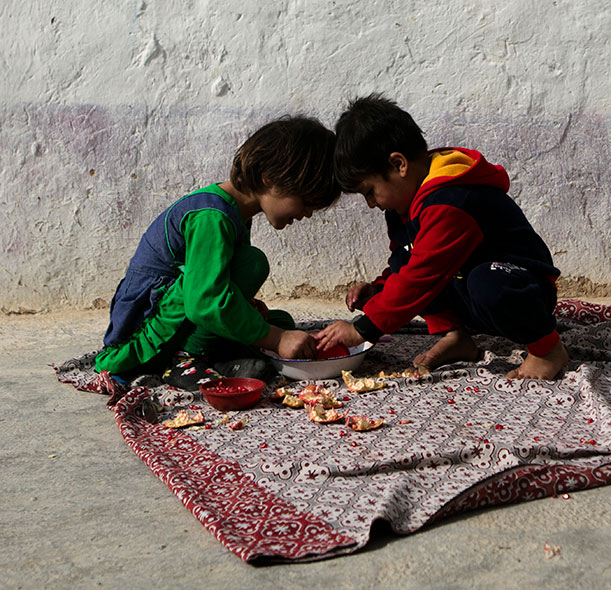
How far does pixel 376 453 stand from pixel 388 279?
2.79 feet

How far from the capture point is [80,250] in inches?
162

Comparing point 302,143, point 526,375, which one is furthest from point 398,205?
point 526,375

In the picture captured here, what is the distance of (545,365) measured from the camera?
8.76ft

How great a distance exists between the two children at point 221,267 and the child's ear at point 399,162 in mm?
232

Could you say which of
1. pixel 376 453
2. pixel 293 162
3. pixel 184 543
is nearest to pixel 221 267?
pixel 293 162

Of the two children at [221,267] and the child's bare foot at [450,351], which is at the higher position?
the two children at [221,267]

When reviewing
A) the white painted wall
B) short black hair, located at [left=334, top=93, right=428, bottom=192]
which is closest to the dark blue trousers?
short black hair, located at [left=334, top=93, right=428, bottom=192]

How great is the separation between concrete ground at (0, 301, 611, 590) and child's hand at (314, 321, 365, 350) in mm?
861

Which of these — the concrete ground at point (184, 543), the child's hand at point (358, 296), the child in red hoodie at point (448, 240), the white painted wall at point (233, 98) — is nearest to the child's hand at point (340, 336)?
the child in red hoodie at point (448, 240)

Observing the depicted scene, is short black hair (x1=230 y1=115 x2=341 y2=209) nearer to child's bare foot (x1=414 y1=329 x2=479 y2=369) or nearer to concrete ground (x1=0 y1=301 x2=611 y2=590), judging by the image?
child's bare foot (x1=414 y1=329 x2=479 y2=369)

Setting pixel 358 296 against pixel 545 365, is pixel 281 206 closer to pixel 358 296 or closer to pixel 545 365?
pixel 358 296

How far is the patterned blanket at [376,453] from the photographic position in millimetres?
1710

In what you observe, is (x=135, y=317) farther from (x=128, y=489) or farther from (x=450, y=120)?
(x=450, y=120)

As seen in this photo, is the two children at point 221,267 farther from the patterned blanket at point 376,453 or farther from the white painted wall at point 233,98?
the white painted wall at point 233,98
